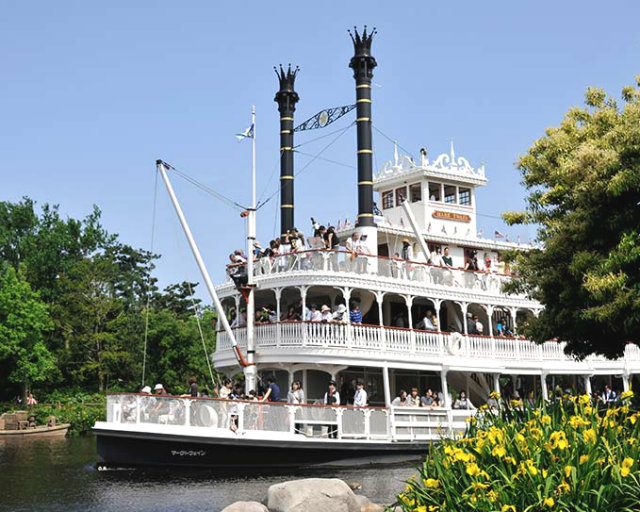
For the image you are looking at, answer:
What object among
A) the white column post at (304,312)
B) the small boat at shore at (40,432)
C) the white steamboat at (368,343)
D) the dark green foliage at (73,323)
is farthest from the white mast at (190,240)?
the dark green foliage at (73,323)

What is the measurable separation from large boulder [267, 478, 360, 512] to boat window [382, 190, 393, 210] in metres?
18.4

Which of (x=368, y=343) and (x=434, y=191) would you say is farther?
(x=434, y=191)

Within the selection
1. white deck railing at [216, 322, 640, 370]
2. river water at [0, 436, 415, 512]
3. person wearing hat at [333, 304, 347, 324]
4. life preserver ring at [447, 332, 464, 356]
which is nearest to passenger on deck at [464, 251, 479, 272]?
white deck railing at [216, 322, 640, 370]

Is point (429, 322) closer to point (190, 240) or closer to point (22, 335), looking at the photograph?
point (190, 240)

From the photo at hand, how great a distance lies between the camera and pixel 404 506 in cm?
929

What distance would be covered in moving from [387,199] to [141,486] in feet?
54.1

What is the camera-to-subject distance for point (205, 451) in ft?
69.3

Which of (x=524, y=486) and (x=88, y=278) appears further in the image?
(x=88, y=278)

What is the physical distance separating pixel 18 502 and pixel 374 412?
9.74 meters

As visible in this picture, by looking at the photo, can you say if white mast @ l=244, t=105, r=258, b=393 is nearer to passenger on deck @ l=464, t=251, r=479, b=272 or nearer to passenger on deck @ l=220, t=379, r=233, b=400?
passenger on deck @ l=220, t=379, r=233, b=400

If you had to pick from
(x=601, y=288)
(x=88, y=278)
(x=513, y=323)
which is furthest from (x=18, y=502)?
(x=88, y=278)

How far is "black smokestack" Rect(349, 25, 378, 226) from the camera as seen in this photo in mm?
28047

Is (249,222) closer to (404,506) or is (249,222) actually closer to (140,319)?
(404,506)

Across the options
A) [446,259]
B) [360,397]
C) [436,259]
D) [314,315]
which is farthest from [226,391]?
[446,259]
